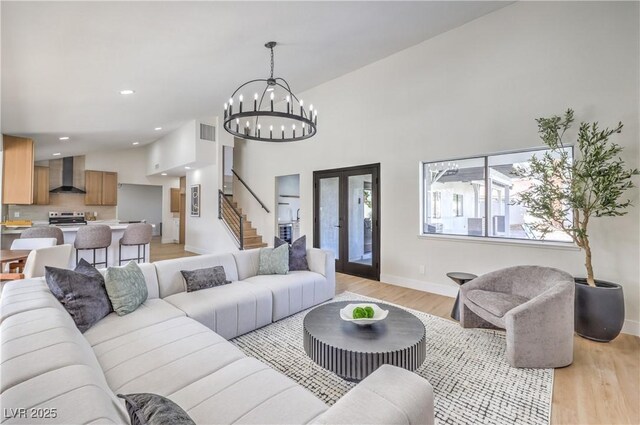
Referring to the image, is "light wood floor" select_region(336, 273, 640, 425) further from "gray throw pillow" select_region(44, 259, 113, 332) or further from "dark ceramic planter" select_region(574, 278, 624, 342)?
"gray throw pillow" select_region(44, 259, 113, 332)

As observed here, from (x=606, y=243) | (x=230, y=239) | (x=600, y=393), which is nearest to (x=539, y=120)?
(x=606, y=243)

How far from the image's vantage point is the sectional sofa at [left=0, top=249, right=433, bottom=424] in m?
0.99

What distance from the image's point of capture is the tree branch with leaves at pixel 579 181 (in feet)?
9.43

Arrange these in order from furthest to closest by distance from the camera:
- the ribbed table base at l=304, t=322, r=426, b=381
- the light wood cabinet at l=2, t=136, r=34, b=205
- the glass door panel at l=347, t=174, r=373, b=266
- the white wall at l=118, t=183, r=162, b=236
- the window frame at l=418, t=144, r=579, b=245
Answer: the white wall at l=118, t=183, r=162, b=236 → the glass door panel at l=347, t=174, r=373, b=266 → the light wood cabinet at l=2, t=136, r=34, b=205 → the window frame at l=418, t=144, r=579, b=245 → the ribbed table base at l=304, t=322, r=426, b=381

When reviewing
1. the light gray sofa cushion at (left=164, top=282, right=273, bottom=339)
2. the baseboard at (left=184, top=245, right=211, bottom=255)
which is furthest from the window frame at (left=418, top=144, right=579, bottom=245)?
the baseboard at (left=184, top=245, right=211, bottom=255)

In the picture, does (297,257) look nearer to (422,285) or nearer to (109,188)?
(422,285)

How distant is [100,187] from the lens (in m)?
8.62

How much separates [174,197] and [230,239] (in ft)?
15.8

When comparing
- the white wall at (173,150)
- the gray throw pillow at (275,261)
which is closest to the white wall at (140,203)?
the white wall at (173,150)

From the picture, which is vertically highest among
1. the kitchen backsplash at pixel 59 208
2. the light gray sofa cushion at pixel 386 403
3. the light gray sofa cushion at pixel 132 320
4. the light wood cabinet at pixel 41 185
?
the light wood cabinet at pixel 41 185

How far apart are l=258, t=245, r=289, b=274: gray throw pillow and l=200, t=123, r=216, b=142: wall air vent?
484 cm

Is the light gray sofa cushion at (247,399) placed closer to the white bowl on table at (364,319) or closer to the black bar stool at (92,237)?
the white bowl on table at (364,319)

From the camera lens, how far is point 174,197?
34.9 feet

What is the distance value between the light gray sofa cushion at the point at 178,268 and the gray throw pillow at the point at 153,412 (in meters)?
2.21
